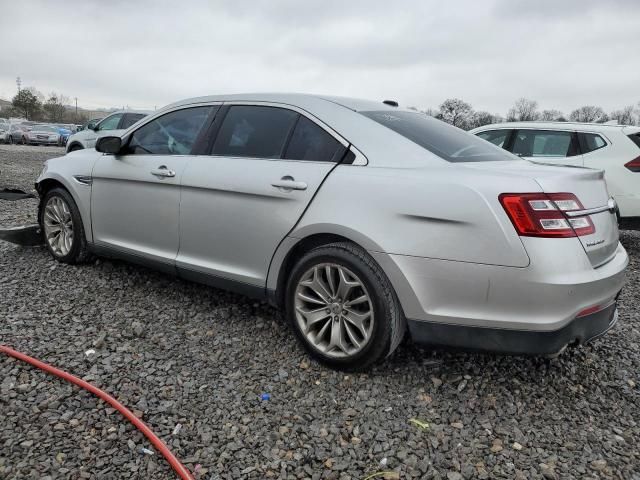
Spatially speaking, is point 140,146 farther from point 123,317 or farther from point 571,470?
point 571,470

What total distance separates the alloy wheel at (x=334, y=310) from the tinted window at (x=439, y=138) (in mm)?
846

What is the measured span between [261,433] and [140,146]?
8.35 ft

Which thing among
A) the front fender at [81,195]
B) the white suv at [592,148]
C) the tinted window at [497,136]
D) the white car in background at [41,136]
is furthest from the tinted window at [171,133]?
the white car in background at [41,136]

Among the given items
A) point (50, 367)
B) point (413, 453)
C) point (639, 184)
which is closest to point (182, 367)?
point (50, 367)

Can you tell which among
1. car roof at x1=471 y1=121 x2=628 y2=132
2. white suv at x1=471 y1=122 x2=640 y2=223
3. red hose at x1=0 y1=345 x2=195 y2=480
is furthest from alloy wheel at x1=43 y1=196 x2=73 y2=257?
car roof at x1=471 y1=121 x2=628 y2=132

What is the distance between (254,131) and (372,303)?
1414 mm

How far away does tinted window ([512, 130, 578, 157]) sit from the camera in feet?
21.8

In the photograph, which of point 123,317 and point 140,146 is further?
point 140,146

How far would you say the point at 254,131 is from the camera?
3387 millimetres

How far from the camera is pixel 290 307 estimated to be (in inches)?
121

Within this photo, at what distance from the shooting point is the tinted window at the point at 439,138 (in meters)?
2.92

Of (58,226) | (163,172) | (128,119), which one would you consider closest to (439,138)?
(163,172)

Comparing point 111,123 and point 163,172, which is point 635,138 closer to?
point 163,172

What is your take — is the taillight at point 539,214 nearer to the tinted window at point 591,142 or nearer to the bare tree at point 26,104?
the tinted window at point 591,142
